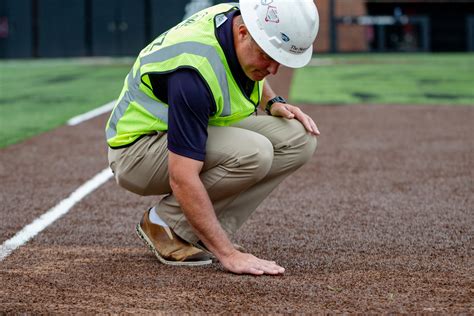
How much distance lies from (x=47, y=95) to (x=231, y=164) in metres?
10.9

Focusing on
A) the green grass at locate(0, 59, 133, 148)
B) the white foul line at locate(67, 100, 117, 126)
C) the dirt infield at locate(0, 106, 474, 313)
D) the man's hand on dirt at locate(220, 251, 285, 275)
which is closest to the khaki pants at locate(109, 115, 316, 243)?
the dirt infield at locate(0, 106, 474, 313)

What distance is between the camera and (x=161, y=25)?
30641 mm

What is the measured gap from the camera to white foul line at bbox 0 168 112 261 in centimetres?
491

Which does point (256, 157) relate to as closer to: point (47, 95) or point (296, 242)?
point (296, 242)

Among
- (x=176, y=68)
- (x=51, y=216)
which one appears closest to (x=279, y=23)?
(x=176, y=68)

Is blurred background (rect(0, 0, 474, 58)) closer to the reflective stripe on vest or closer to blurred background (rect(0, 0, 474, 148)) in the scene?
blurred background (rect(0, 0, 474, 148))

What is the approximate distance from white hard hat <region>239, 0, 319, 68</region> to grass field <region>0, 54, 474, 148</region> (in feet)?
18.7

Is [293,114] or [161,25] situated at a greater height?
[293,114]

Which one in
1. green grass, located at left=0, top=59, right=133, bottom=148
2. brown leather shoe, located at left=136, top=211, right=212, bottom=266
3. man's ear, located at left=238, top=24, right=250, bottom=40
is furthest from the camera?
green grass, located at left=0, top=59, right=133, bottom=148

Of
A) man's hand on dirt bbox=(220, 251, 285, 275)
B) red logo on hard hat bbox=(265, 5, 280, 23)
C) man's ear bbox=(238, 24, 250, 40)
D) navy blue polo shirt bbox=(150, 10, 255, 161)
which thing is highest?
red logo on hard hat bbox=(265, 5, 280, 23)

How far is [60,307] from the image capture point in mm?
3635

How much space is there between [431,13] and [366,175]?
80.6 ft

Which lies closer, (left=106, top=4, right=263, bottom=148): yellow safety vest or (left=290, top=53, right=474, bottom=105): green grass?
(left=106, top=4, right=263, bottom=148): yellow safety vest

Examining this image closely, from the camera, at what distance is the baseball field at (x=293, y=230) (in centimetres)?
378
